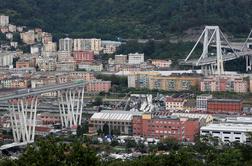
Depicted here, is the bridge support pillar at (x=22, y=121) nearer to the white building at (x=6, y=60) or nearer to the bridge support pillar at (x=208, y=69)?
the bridge support pillar at (x=208, y=69)

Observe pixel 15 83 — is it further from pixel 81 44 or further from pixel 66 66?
pixel 81 44

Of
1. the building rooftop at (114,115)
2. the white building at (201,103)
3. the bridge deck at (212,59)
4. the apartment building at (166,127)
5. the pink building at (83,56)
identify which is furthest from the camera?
the pink building at (83,56)

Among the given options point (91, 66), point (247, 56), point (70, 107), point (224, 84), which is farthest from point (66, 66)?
point (70, 107)

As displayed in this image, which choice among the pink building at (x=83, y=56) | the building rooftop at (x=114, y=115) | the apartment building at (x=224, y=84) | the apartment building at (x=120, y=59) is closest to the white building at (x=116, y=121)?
the building rooftop at (x=114, y=115)

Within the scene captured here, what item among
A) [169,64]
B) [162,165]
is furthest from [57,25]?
[162,165]

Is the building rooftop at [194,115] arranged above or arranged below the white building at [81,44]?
below

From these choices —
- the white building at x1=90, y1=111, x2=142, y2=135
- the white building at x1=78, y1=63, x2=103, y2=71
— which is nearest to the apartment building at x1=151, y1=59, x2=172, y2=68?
the white building at x1=78, y1=63, x2=103, y2=71

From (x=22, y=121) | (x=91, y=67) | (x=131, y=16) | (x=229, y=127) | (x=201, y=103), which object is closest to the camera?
(x=229, y=127)

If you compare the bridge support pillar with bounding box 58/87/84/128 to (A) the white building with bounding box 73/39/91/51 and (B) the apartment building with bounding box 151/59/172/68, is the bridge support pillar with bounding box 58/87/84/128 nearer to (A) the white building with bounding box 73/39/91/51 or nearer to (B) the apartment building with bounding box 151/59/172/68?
(B) the apartment building with bounding box 151/59/172/68
